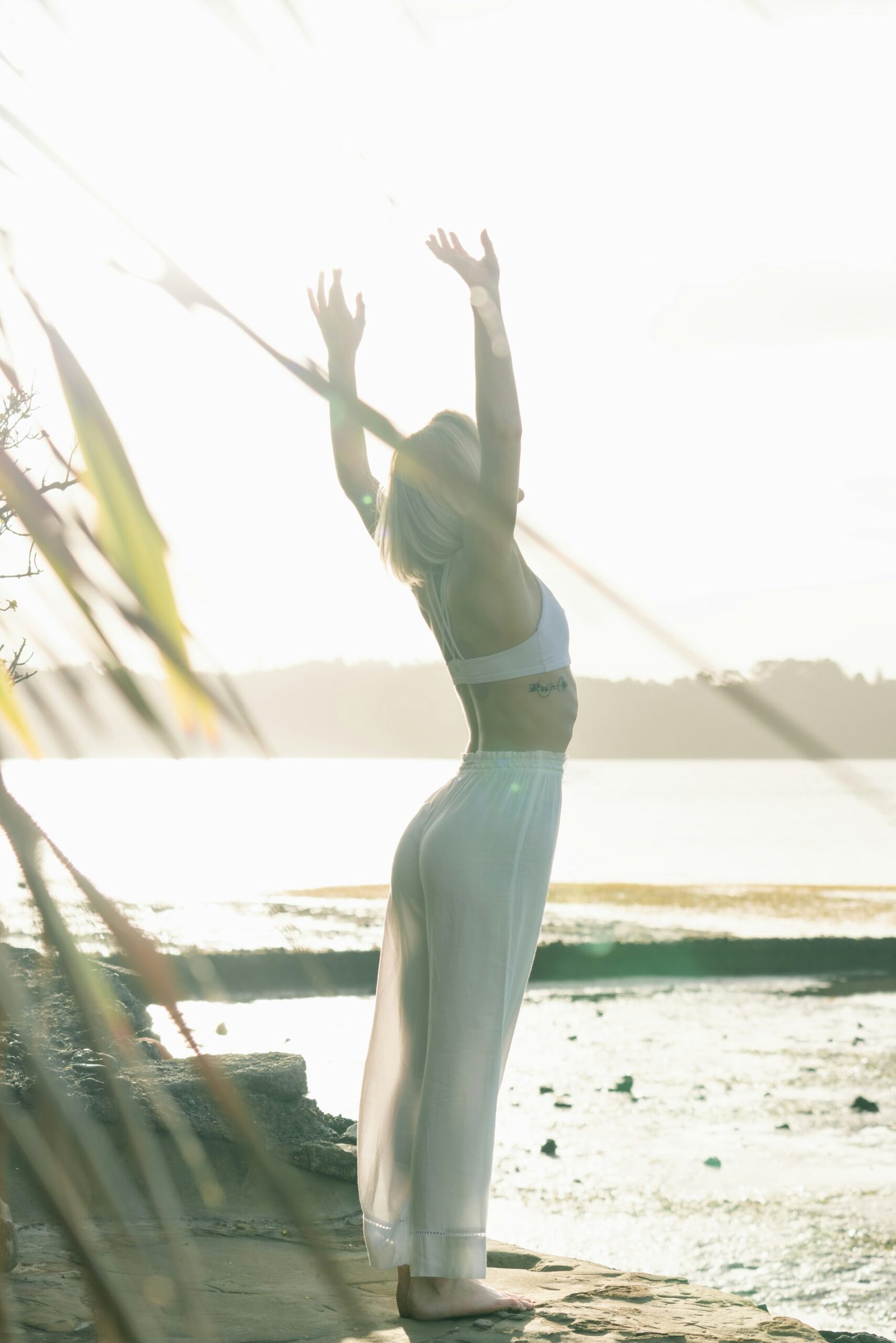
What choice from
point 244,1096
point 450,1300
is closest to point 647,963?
point 244,1096

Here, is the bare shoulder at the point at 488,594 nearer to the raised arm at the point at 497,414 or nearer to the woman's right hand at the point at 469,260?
the raised arm at the point at 497,414

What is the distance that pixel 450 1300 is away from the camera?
8.99ft

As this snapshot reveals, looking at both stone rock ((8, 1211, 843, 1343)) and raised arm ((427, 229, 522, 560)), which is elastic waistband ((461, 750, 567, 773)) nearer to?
raised arm ((427, 229, 522, 560))

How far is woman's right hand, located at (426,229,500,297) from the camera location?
2.07 meters

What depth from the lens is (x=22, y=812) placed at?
472mm

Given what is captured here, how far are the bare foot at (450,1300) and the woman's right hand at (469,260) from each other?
2039mm

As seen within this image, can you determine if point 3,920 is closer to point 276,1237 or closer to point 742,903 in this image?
point 276,1237

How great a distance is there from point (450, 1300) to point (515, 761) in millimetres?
1171

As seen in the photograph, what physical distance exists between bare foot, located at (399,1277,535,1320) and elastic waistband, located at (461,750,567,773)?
3.60 ft

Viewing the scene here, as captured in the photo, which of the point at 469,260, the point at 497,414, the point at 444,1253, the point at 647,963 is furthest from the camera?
the point at 647,963

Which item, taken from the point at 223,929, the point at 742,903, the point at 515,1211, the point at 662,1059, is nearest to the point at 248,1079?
the point at 515,1211

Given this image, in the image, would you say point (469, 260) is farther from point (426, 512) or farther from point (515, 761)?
point (515, 761)

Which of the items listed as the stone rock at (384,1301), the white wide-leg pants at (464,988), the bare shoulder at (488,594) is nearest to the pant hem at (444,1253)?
the white wide-leg pants at (464,988)

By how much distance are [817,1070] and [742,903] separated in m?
19.4
